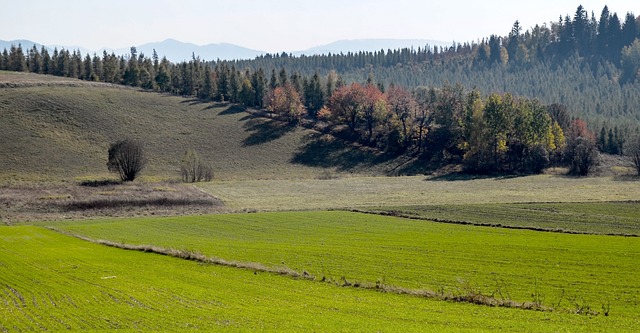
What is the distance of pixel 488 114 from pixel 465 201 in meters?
53.9

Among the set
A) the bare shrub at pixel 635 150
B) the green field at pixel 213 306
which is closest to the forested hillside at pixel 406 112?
the bare shrub at pixel 635 150

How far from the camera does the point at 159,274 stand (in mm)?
35125

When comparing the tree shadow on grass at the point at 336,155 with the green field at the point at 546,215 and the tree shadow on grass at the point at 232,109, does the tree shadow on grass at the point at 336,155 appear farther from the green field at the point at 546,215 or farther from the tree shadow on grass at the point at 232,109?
the green field at the point at 546,215

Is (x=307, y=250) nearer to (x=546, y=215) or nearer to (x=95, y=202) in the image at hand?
(x=546, y=215)

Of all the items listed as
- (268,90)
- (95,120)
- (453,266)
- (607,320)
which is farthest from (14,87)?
(607,320)

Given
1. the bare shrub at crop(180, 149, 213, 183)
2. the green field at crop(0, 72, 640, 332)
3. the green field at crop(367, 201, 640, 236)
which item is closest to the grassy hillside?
the green field at crop(0, 72, 640, 332)

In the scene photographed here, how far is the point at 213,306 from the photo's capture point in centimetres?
2702

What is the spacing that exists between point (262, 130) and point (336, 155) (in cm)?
2264

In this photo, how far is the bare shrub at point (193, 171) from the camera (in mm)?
107938

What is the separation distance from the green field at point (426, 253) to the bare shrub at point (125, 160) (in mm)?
34829

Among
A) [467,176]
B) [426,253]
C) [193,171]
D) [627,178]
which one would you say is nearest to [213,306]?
[426,253]

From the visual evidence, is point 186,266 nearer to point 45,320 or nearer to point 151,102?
point 45,320

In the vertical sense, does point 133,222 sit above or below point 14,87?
below

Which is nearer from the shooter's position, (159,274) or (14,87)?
(159,274)
